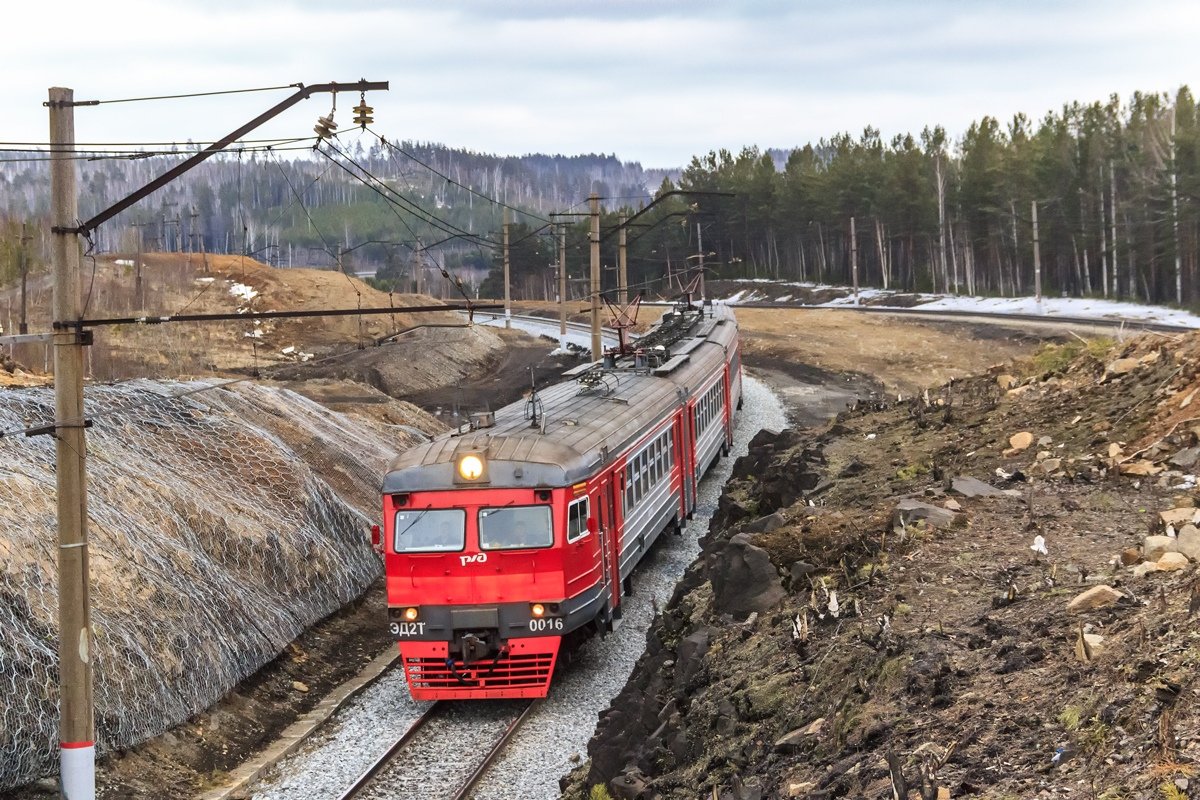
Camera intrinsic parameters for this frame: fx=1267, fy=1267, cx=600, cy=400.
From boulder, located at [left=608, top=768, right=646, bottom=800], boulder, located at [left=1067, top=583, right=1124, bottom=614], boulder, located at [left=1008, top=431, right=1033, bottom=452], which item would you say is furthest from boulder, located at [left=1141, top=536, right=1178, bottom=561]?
boulder, located at [left=1008, top=431, right=1033, bottom=452]

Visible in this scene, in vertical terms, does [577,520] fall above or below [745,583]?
above

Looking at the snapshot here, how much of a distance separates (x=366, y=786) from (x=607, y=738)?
252cm

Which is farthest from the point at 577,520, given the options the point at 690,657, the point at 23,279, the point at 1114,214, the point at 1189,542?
the point at 1114,214

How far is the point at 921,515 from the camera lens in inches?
568

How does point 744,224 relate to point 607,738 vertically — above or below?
above

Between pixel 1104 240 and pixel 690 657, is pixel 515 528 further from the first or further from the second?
pixel 1104 240

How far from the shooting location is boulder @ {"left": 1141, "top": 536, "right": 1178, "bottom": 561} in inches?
424

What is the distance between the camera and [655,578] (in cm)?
2072

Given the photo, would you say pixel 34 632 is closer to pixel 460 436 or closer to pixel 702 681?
pixel 460 436

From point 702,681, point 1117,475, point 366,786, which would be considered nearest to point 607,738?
point 702,681

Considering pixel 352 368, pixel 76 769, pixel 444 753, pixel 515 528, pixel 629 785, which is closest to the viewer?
pixel 629 785

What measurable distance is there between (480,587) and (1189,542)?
7.62 meters

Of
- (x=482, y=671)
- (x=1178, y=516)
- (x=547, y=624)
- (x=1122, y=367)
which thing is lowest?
(x=482, y=671)

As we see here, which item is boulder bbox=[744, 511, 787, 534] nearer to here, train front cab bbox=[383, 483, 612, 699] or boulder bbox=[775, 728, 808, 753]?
train front cab bbox=[383, 483, 612, 699]
